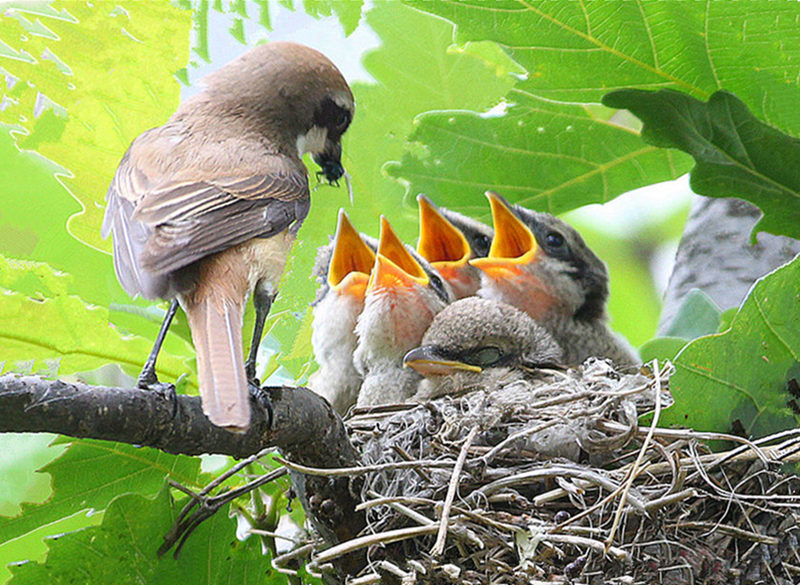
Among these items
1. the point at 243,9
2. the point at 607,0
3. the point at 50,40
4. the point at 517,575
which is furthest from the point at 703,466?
the point at 50,40

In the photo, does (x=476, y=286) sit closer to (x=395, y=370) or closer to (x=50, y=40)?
(x=395, y=370)

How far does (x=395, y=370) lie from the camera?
2238mm

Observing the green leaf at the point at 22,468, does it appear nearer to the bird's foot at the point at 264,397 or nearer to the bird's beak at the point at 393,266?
the bird's foot at the point at 264,397

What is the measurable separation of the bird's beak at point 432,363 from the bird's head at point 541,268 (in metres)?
0.44

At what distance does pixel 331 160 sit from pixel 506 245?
33.7 inches

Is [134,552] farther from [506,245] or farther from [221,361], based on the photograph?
[506,245]

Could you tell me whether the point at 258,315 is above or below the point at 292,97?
below

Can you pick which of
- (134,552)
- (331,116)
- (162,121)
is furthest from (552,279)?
(134,552)

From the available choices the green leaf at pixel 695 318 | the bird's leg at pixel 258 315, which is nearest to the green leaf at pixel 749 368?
the bird's leg at pixel 258 315

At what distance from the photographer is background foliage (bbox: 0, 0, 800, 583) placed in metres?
1.52

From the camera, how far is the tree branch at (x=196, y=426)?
0.96m

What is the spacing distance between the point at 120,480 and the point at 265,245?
568 mm

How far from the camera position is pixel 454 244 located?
9.04 feet

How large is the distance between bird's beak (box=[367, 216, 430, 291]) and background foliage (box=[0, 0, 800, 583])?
0.18 metres
